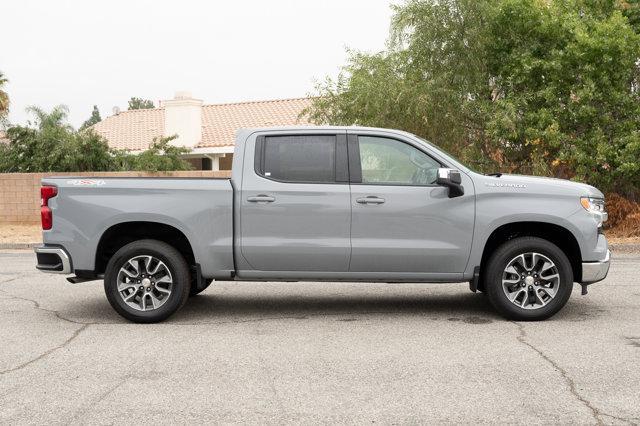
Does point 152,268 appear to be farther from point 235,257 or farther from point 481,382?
point 481,382

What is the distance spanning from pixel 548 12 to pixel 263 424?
607 inches

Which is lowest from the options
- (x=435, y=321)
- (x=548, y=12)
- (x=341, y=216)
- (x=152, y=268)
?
(x=435, y=321)

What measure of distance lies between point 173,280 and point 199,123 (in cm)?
3057

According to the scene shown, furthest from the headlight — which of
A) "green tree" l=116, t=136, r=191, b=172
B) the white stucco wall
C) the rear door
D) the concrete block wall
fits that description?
the white stucco wall

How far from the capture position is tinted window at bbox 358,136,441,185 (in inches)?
343

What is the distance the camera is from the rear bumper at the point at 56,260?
8.71m

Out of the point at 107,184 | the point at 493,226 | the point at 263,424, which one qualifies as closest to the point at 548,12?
the point at 493,226

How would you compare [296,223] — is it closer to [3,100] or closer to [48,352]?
[48,352]

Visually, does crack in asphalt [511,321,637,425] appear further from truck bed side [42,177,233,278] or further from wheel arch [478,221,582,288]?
truck bed side [42,177,233,278]

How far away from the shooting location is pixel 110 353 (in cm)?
733

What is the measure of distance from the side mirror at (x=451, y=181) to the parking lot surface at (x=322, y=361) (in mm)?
1328

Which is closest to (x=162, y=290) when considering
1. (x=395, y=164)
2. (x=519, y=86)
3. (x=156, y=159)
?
(x=395, y=164)

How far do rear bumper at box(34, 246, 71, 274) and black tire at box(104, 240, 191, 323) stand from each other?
0.44m

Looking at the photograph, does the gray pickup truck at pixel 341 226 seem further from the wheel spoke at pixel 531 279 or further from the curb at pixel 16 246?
the curb at pixel 16 246
